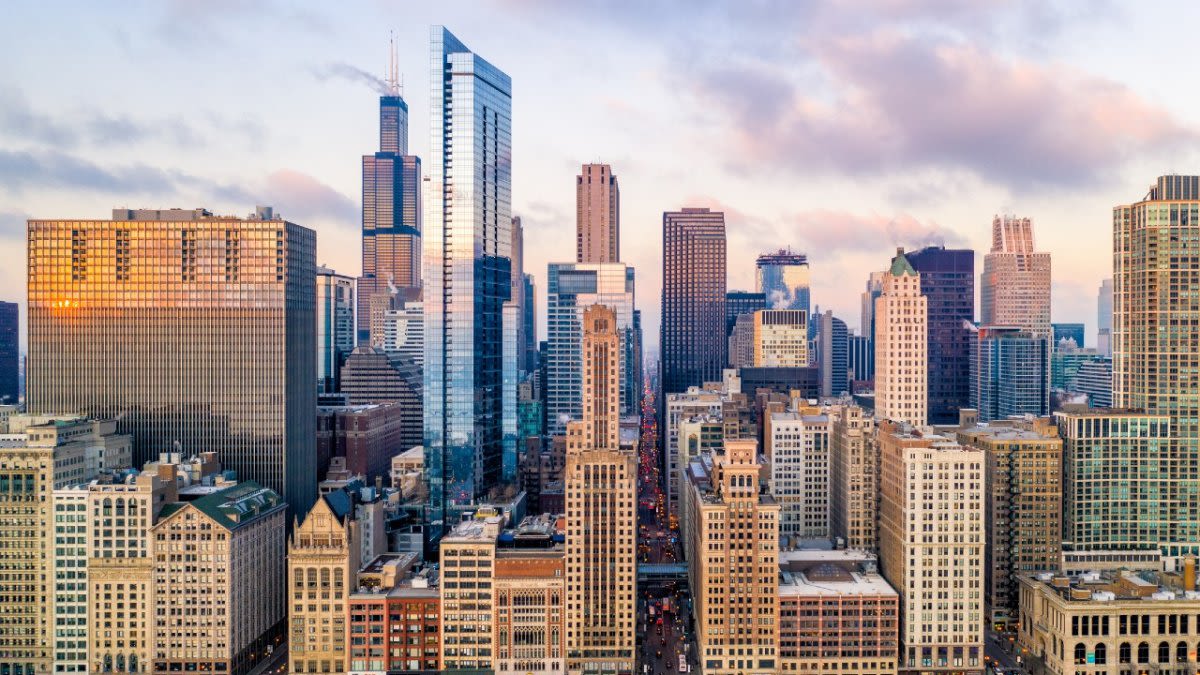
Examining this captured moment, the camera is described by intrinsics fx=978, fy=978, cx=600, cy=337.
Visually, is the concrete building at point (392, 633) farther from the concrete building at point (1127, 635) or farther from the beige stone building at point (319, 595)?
the concrete building at point (1127, 635)

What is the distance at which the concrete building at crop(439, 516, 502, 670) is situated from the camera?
198 metres

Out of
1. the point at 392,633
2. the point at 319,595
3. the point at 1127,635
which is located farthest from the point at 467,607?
the point at 1127,635

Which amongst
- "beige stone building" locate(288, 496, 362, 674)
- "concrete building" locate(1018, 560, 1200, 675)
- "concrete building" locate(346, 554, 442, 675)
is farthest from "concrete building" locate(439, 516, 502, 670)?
"concrete building" locate(1018, 560, 1200, 675)

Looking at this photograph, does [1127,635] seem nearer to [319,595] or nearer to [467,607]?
[467,607]

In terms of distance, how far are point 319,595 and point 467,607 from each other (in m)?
30.3

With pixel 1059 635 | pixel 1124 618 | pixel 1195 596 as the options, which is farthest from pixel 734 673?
pixel 1195 596

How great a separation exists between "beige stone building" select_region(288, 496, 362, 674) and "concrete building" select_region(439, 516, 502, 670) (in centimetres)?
2060

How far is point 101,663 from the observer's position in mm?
199875

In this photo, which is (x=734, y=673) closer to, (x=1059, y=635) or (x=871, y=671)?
(x=871, y=671)

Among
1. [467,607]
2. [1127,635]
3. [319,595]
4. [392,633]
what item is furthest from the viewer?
[392,633]

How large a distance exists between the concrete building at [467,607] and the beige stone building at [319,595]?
20.6 metres

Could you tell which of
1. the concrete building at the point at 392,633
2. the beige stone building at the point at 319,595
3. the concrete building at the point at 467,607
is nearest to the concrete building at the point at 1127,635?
the concrete building at the point at 467,607

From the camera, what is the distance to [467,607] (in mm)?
198125

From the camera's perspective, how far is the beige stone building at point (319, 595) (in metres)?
197
